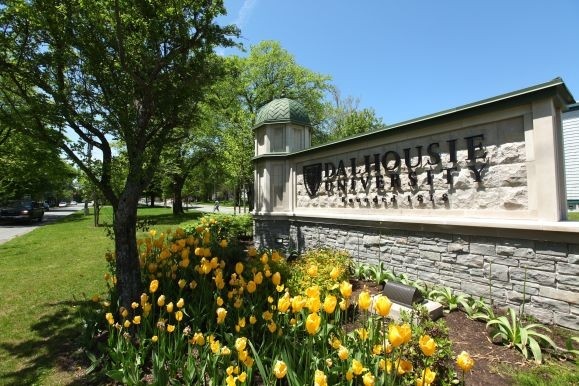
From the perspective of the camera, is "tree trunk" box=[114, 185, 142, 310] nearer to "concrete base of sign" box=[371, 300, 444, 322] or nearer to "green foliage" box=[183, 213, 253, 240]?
"concrete base of sign" box=[371, 300, 444, 322]

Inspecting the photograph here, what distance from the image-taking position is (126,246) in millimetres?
4453

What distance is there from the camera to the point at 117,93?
14.9 ft

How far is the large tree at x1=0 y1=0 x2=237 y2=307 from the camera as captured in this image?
167 inches

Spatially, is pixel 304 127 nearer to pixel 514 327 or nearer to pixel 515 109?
pixel 515 109

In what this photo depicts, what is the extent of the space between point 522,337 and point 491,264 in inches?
52.8

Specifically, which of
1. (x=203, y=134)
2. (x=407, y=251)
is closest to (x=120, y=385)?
(x=407, y=251)

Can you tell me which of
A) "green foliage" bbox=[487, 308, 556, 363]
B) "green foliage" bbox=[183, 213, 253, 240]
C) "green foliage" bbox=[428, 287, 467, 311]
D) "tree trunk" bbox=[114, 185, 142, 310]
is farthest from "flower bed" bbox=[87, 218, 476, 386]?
"green foliage" bbox=[183, 213, 253, 240]

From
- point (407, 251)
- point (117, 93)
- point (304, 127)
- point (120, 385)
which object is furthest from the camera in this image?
point (304, 127)

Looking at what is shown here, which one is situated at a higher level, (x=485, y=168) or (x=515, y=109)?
(x=515, y=109)

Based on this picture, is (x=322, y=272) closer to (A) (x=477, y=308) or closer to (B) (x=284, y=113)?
(A) (x=477, y=308)

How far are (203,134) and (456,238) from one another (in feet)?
67.6

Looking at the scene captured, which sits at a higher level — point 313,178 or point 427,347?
point 313,178

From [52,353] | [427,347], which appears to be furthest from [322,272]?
[52,353]

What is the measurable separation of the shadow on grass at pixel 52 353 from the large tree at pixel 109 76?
86 centimetres
